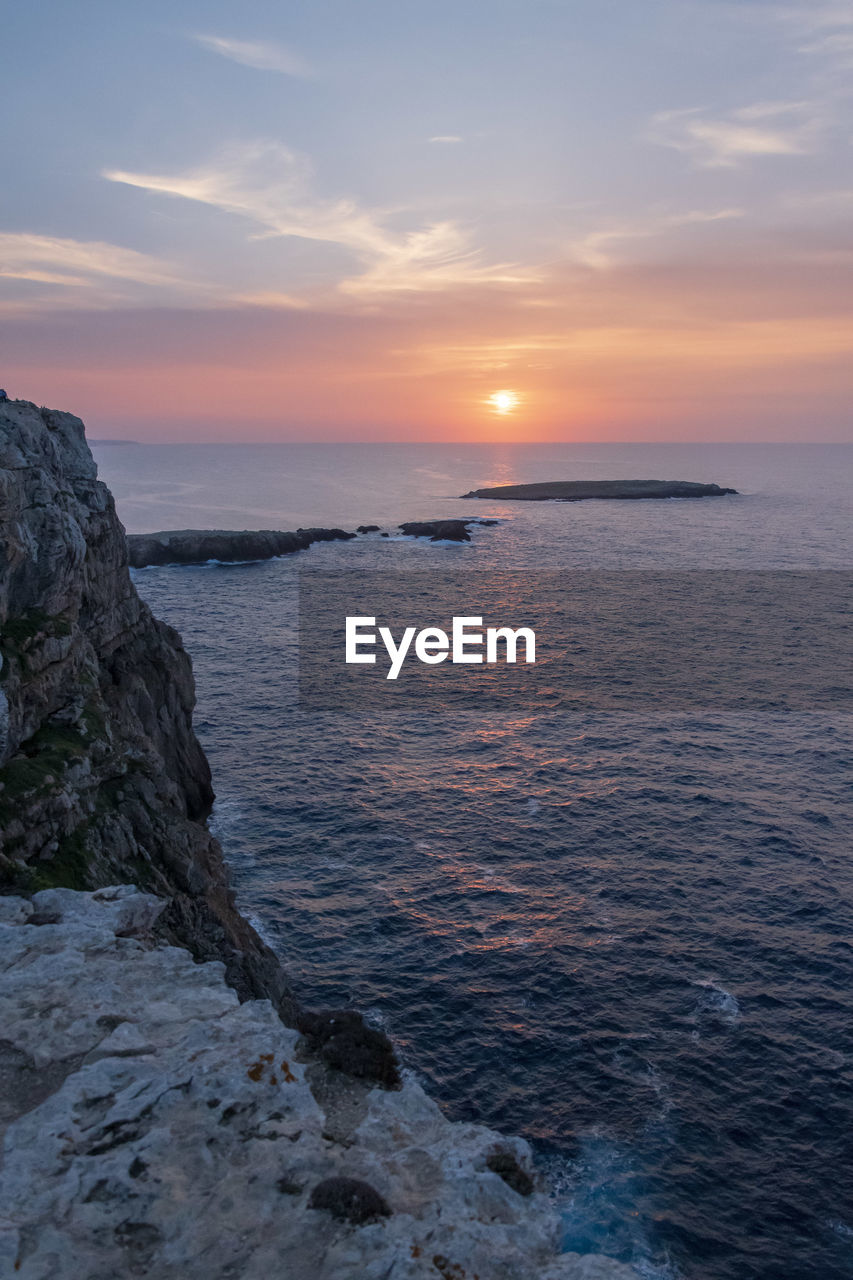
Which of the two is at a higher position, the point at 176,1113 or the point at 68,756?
the point at 68,756

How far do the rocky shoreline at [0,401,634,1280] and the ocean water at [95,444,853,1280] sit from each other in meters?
9.87

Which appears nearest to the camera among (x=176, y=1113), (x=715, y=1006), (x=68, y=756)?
(x=176, y=1113)

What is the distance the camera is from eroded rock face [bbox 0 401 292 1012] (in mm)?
27875

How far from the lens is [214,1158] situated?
16.4m

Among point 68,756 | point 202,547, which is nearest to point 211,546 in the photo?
point 202,547

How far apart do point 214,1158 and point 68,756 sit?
1828 cm

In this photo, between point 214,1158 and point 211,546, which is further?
point 211,546

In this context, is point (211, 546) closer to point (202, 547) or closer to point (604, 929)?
point (202, 547)

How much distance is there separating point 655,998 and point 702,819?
1741 centimetres

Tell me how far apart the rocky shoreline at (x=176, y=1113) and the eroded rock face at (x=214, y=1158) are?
0.04 m

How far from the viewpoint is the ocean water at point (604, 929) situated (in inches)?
1115

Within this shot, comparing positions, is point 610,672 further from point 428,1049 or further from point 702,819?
point 428,1049
